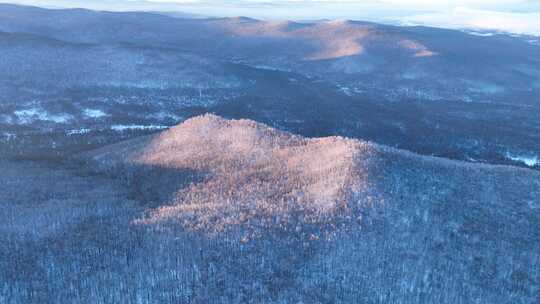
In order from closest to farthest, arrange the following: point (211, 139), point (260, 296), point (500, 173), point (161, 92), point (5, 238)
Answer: point (260, 296) → point (5, 238) → point (500, 173) → point (211, 139) → point (161, 92)

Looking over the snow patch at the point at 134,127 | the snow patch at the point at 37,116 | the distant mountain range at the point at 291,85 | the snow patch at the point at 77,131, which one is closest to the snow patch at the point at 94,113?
the distant mountain range at the point at 291,85

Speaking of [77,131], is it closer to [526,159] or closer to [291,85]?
[291,85]

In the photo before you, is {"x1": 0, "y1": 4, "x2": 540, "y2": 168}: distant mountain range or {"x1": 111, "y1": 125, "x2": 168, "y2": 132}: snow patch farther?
{"x1": 0, "y1": 4, "x2": 540, "y2": 168}: distant mountain range

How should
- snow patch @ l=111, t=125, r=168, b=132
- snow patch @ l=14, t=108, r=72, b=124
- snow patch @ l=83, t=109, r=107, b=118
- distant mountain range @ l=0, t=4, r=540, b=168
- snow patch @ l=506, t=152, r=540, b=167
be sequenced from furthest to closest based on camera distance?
1. snow patch @ l=83, t=109, r=107, b=118
2. distant mountain range @ l=0, t=4, r=540, b=168
3. snow patch @ l=14, t=108, r=72, b=124
4. snow patch @ l=111, t=125, r=168, b=132
5. snow patch @ l=506, t=152, r=540, b=167

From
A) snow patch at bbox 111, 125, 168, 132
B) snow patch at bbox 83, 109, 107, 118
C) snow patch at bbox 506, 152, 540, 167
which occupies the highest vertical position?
snow patch at bbox 83, 109, 107, 118

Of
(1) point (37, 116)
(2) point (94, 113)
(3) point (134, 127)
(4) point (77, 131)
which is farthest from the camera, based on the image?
(2) point (94, 113)

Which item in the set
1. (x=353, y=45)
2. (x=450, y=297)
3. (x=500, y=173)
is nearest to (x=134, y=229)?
(x=450, y=297)

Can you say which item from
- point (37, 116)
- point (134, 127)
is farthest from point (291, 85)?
point (37, 116)

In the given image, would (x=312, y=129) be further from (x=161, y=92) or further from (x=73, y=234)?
(x=73, y=234)

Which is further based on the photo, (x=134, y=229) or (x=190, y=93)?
(x=190, y=93)

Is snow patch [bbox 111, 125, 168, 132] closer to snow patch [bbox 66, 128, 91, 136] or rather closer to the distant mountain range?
the distant mountain range

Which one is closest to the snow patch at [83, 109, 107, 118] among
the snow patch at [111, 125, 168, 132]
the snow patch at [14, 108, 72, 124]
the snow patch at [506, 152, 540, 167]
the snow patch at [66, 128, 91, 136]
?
the snow patch at [14, 108, 72, 124]
